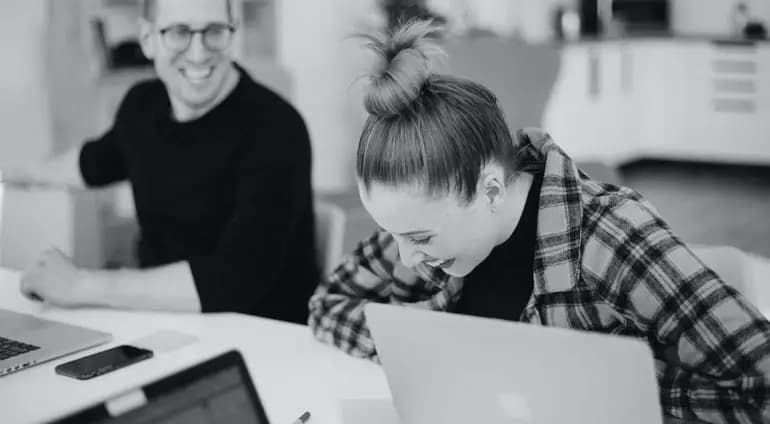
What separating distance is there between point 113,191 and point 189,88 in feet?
8.76

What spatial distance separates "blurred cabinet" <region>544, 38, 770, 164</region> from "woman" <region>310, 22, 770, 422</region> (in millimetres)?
5248

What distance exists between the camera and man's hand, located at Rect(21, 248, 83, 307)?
1.78m

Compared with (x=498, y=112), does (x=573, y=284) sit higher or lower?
lower

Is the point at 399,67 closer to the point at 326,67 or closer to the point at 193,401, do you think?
the point at 193,401

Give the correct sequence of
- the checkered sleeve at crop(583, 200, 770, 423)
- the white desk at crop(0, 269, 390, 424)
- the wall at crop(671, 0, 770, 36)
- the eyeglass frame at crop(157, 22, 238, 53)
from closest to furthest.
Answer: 1. the checkered sleeve at crop(583, 200, 770, 423)
2. the white desk at crop(0, 269, 390, 424)
3. the eyeglass frame at crop(157, 22, 238, 53)
4. the wall at crop(671, 0, 770, 36)

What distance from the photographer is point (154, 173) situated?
81.1 inches

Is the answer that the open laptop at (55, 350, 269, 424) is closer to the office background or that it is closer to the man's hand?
the man's hand

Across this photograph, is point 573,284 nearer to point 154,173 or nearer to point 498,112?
point 498,112

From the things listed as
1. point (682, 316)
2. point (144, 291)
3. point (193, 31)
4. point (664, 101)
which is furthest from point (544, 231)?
point (664, 101)

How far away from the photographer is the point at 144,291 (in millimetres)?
1773

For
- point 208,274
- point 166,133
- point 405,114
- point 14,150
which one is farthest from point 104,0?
point 405,114

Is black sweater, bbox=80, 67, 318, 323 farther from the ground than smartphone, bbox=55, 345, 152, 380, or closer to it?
farther from the ground

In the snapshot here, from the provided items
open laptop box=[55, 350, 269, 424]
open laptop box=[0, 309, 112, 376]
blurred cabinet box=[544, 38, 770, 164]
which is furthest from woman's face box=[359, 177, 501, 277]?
blurred cabinet box=[544, 38, 770, 164]

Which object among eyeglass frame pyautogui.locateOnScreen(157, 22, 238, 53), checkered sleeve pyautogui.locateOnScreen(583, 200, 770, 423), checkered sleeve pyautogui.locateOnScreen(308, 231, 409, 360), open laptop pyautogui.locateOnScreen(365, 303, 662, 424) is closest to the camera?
open laptop pyautogui.locateOnScreen(365, 303, 662, 424)
